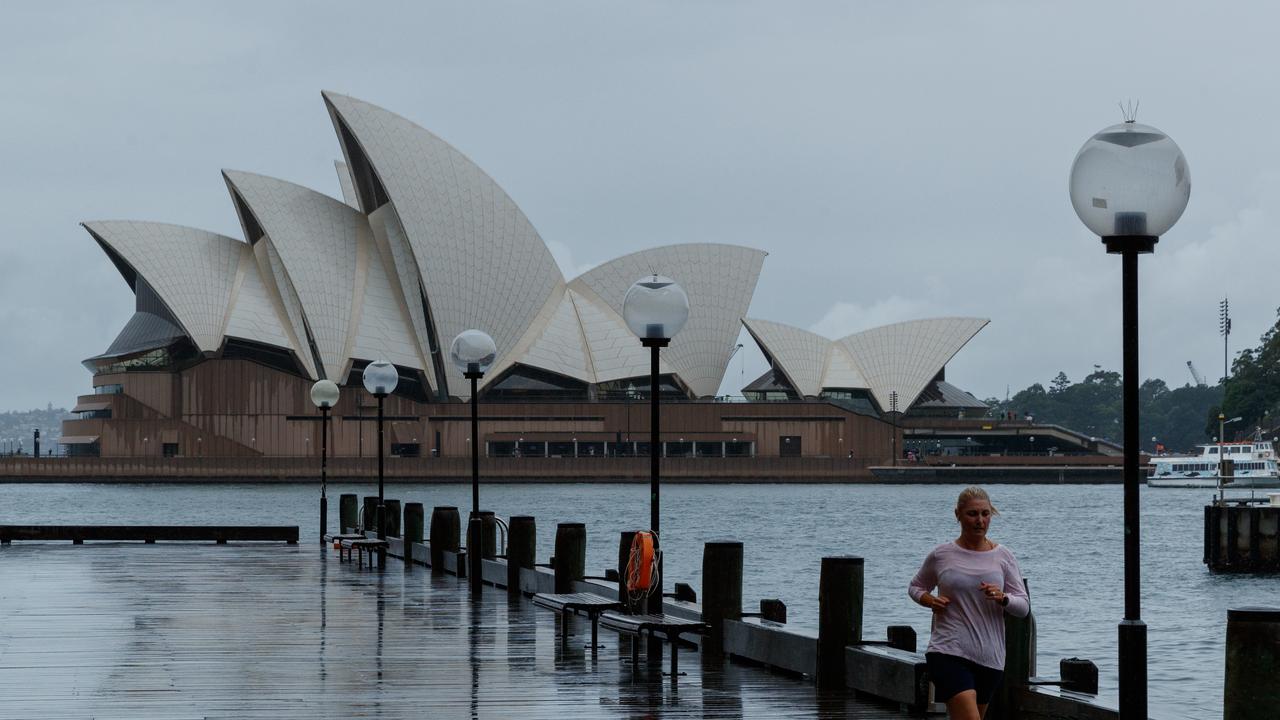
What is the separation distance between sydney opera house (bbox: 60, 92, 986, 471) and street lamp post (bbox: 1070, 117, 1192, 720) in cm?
6552

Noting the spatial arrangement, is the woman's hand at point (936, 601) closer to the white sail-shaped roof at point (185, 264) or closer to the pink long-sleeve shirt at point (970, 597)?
the pink long-sleeve shirt at point (970, 597)

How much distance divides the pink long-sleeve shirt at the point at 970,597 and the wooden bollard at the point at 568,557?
785 cm

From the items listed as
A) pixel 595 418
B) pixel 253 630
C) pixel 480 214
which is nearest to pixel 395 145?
pixel 480 214

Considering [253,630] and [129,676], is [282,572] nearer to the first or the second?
[253,630]

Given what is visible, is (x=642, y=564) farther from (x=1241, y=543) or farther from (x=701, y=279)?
(x=701, y=279)

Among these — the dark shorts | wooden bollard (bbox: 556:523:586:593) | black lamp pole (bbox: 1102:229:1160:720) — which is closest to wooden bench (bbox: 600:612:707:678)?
wooden bollard (bbox: 556:523:586:593)

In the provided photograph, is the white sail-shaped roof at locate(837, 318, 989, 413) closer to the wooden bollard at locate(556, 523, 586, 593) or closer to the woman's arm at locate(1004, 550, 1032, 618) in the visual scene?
the wooden bollard at locate(556, 523, 586, 593)

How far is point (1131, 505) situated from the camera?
19.3 ft

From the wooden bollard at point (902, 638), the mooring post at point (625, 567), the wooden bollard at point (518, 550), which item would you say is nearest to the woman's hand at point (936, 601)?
the wooden bollard at point (902, 638)

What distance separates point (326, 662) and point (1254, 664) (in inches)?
240

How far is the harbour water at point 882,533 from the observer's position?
24.1m

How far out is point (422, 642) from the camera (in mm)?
11484

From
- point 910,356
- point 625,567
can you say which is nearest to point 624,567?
point 625,567

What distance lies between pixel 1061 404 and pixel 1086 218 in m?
167
